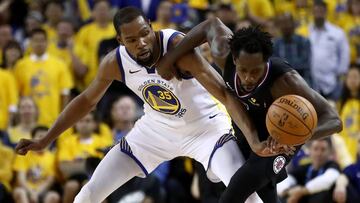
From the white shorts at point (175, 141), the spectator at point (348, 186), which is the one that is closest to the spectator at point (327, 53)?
the spectator at point (348, 186)

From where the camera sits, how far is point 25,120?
1002 cm

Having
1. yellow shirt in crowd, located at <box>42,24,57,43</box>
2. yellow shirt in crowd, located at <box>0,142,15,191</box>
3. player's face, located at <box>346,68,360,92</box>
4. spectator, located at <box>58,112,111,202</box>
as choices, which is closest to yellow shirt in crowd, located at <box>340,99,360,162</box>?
player's face, located at <box>346,68,360,92</box>

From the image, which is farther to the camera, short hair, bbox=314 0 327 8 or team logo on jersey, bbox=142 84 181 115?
short hair, bbox=314 0 327 8

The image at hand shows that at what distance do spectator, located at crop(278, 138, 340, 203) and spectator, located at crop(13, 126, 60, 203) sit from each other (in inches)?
102

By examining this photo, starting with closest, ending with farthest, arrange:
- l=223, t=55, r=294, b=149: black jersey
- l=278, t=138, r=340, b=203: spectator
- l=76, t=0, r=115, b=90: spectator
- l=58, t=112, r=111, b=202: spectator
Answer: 1. l=223, t=55, r=294, b=149: black jersey
2. l=278, t=138, r=340, b=203: spectator
3. l=58, t=112, r=111, b=202: spectator
4. l=76, t=0, r=115, b=90: spectator

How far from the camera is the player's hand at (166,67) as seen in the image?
594 centimetres

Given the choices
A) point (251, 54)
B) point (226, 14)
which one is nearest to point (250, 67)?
point (251, 54)

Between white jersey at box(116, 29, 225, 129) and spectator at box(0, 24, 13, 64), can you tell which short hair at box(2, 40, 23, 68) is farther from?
white jersey at box(116, 29, 225, 129)

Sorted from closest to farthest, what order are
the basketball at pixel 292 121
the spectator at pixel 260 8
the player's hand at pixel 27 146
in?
the basketball at pixel 292 121 < the player's hand at pixel 27 146 < the spectator at pixel 260 8

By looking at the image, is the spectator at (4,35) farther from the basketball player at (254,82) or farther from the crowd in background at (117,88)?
the basketball player at (254,82)

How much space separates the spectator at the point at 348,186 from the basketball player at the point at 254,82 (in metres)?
2.89

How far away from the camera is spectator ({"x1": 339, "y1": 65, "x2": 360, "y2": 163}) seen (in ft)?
33.8

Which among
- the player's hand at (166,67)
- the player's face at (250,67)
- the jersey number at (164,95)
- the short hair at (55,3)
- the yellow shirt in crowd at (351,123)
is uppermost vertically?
the player's face at (250,67)

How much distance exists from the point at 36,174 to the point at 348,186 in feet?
11.5
